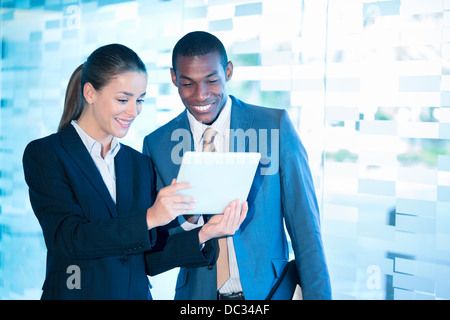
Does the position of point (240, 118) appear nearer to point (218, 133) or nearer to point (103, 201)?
point (218, 133)

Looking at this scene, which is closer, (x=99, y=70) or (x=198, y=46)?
(x=99, y=70)

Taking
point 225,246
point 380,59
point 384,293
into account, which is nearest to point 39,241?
point 225,246

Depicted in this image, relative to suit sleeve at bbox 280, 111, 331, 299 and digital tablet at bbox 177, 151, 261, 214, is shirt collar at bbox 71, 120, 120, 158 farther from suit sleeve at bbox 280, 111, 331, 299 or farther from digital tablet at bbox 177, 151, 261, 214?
suit sleeve at bbox 280, 111, 331, 299

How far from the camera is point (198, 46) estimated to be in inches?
78.7

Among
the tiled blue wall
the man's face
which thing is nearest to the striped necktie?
the man's face

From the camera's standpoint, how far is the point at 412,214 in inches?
95.3

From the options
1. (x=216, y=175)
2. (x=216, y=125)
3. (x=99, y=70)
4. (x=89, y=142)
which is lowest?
(x=216, y=175)

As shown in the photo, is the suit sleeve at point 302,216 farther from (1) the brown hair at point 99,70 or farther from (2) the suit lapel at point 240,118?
(1) the brown hair at point 99,70

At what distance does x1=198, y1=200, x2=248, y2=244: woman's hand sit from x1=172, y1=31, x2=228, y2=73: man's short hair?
2.28ft

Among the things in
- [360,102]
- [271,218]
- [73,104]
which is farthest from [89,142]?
[360,102]

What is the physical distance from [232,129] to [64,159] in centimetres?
71

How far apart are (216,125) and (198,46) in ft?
1.14

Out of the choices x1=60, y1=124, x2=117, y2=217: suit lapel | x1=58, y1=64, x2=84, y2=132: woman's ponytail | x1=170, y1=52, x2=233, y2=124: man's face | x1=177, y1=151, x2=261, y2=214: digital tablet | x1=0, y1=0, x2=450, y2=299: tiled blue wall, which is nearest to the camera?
x1=177, y1=151, x2=261, y2=214: digital tablet

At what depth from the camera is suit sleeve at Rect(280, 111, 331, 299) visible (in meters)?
1.85
